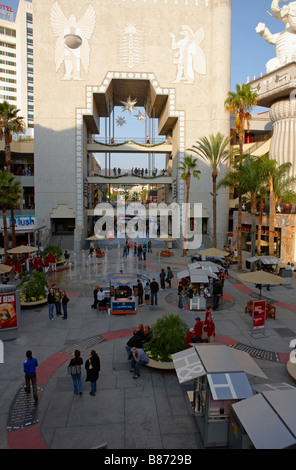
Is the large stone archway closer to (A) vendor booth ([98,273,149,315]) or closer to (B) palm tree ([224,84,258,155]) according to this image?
(B) palm tree ([224,84,258,155])

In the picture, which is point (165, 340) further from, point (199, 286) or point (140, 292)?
point (199, 286)

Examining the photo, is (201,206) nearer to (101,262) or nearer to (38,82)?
(101,262)

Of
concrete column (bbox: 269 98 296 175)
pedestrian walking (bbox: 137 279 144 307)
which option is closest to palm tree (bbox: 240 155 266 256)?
concrete column (bbox: 269 98 296 175)

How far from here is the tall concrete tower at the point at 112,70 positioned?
136 feet

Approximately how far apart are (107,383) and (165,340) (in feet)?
7.80

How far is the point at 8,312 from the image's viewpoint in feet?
45.6

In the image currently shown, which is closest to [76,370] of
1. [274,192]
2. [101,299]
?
[101,299]

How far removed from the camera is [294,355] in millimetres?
11875

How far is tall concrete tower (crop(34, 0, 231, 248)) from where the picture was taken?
41.6m

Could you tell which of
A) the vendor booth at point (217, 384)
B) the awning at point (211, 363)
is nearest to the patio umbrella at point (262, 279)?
the awning at point (211, 363)

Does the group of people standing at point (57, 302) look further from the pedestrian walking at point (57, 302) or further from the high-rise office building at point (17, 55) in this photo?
the high-rise office building at point (17, 55)
